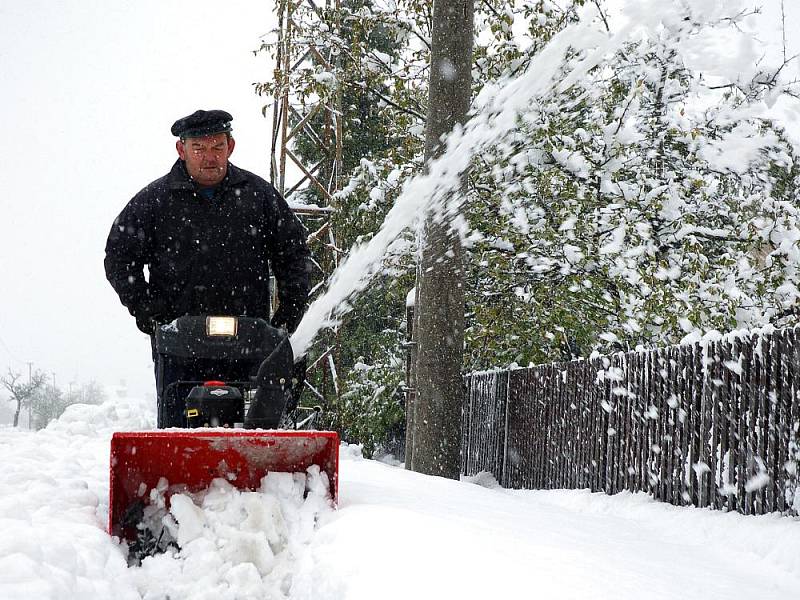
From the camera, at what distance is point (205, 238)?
409 cm

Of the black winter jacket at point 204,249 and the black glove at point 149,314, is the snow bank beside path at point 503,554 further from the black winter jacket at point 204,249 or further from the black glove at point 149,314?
the black glove at point 149,314

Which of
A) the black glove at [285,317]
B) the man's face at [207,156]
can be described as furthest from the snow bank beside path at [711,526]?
the man's face at [207,156]

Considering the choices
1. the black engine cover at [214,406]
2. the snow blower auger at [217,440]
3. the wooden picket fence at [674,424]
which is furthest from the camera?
the wooden picket fence at [674,424]

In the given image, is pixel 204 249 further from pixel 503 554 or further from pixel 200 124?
pixel 503 554

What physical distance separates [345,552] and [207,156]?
2.13 m

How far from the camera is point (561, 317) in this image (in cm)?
890

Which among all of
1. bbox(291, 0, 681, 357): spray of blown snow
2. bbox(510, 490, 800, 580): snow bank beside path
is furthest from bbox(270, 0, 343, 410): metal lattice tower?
bbox(510, 490, 800, 580): snow bank beside path

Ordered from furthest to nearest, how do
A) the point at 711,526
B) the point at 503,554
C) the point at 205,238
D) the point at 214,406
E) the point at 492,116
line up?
the point at 492,116 < the point at 711,526 < the point at 205,238 < the point at 214,406 < the point at 503,554

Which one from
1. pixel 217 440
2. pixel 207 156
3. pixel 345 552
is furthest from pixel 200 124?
pixel 345 552

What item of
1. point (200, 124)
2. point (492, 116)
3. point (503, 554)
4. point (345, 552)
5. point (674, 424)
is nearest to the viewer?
point (503, 554)

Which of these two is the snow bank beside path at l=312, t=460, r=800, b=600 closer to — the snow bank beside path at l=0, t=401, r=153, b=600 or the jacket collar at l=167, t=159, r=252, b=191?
the snow bank beside path at l=0, t=401, r=153, b=600

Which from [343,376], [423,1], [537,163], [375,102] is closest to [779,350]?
[537,163]

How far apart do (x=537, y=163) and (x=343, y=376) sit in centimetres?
601

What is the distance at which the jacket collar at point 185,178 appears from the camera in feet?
13.4
